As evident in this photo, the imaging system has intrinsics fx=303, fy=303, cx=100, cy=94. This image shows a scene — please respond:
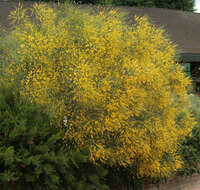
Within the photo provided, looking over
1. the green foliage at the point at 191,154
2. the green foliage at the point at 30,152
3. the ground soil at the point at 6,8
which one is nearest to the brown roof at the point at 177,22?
the ground soil at the point at 6,8

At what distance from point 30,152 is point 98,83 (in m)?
1.67

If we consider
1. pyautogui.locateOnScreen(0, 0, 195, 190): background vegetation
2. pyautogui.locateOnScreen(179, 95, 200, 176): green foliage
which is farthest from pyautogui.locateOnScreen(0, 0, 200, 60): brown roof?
pyautogui.locateOnScreen(0, 0, 195, 190): background vegetation

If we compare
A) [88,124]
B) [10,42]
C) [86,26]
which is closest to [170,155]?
[88,124]

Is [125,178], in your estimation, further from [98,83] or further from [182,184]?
[98,83]

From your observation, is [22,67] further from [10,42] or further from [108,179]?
[108,179]

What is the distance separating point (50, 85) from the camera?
5336 millimetres

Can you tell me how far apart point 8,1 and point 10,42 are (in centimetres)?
722

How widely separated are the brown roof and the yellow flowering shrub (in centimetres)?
618

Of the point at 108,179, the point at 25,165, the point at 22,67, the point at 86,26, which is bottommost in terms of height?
the point at 108,179

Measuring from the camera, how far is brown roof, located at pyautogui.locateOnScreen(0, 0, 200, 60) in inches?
518

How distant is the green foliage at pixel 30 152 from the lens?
170 inches

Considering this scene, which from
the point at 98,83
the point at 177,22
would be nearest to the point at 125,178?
the point at 98,83

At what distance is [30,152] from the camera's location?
4.50 meters

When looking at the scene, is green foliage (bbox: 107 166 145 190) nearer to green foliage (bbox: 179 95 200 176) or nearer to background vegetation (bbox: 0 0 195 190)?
background vegetation (bbox: 0 0 195 190)
